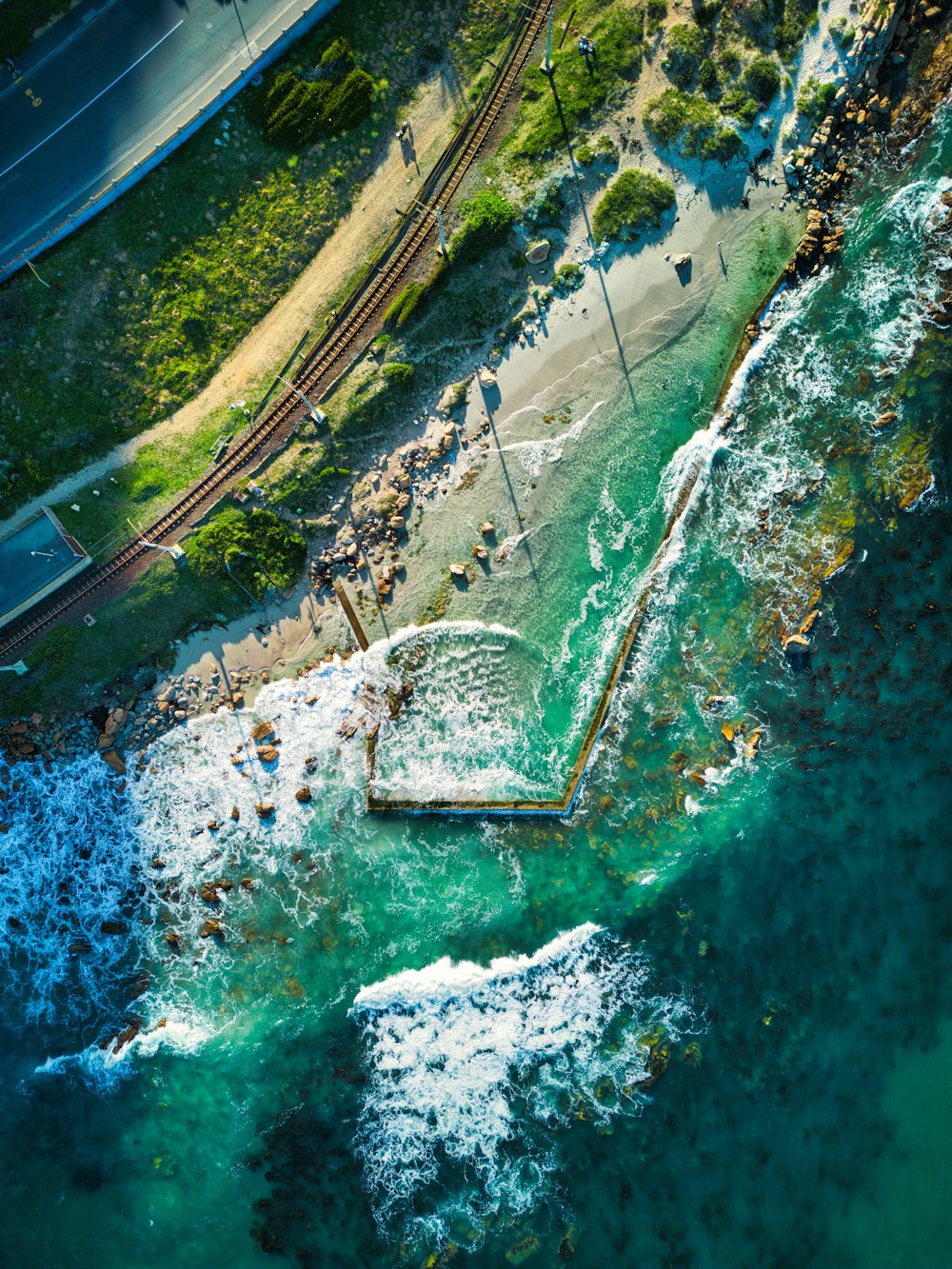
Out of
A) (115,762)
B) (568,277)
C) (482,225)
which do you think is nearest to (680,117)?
(568,277)

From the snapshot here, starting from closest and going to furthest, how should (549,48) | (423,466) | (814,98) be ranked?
(814,98) → (549,48) → (423,466)

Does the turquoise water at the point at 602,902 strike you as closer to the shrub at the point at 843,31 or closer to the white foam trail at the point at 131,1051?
the white foam trail at the point at 131,1051

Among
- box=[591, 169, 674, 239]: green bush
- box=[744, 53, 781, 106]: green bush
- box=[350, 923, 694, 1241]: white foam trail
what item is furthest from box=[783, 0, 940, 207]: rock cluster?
box=[350, 923, 694, 1241]: white foam trail

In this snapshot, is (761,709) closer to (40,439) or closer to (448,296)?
(448,296)

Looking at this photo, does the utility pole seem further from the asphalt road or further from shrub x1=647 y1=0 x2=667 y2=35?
the asphalt road

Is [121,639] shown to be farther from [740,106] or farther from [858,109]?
[858,109]

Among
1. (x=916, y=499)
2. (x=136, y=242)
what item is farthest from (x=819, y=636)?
(x=136, y=242)
